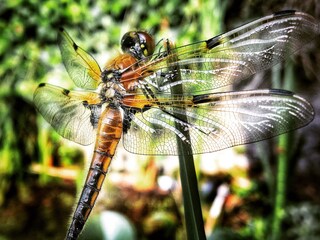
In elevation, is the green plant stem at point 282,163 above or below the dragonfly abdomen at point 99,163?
above

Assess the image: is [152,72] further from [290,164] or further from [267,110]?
[290,164]

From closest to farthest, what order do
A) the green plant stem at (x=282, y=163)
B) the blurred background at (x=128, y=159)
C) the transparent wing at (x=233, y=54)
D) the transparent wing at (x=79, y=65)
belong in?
the transparent wing at (x=233, y=54)
the transparent wing at (x=79, y=65)
the green plant stem at (x=282, y=163)
the blurred background at (x=128, y=159)

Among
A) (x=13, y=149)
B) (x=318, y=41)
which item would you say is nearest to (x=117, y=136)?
(x=318, y=41)

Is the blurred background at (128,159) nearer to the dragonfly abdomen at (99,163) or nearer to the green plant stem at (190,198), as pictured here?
the dragonfly abdomen at (99,163)

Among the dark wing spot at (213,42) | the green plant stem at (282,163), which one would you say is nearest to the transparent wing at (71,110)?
the dark wing spot at (213,42)

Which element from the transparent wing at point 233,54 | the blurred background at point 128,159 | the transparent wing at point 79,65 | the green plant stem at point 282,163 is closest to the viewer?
the transparent wing at point 233,54

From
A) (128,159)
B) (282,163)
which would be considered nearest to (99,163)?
(282,163)

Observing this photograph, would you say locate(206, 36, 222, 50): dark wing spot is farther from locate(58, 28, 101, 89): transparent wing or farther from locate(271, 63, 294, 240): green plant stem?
locate(271, 63, 294, 240): green plant stem

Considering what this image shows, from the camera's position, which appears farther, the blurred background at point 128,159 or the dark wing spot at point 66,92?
the blurred background at point 128,159
